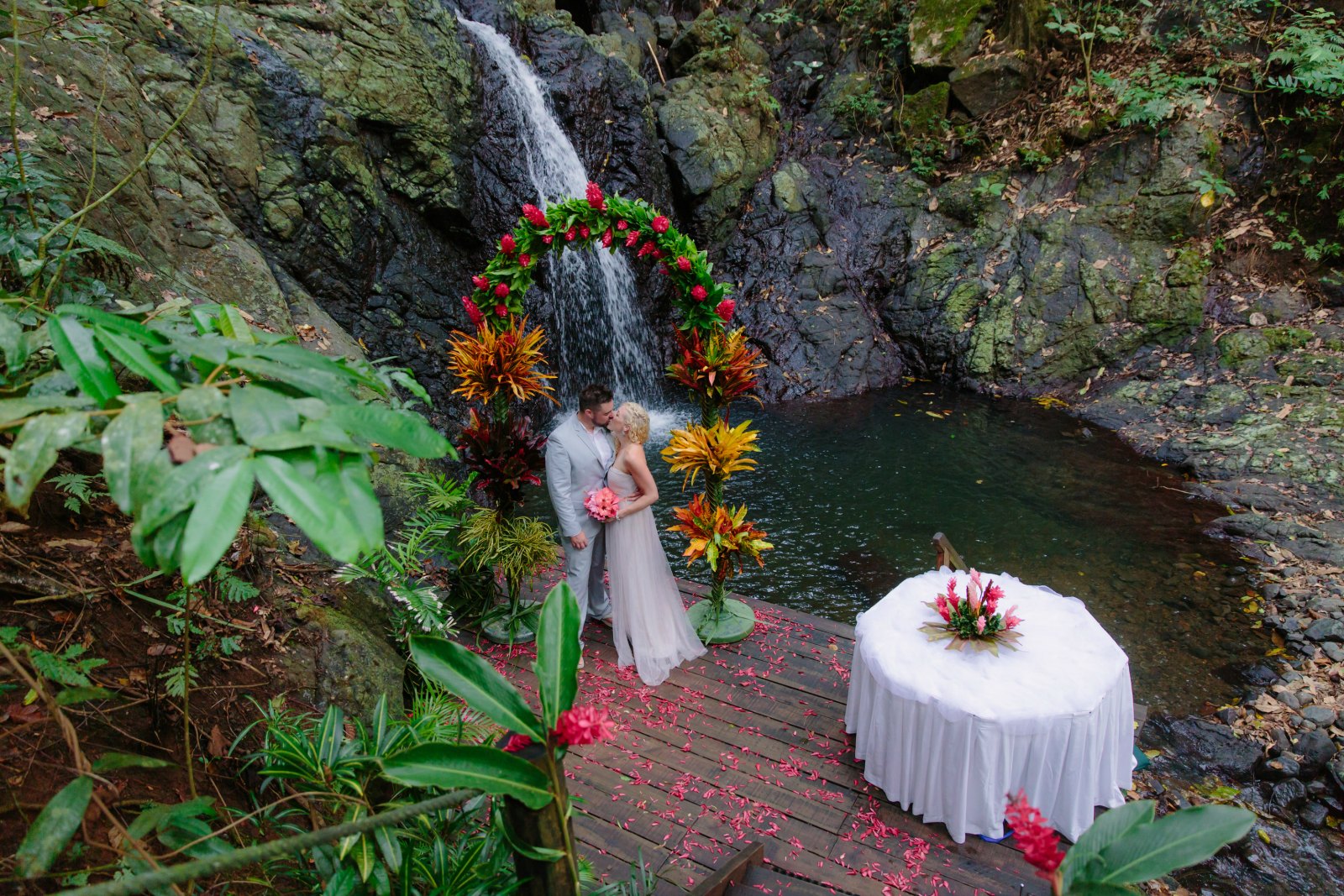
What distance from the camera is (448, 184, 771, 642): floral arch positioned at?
16.0ft

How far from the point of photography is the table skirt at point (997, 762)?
344 cm

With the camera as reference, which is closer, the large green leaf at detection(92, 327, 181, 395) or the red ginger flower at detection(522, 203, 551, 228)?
the large green leaf at detection(92, 327, 181, 395)

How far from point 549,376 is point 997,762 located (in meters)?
3.38

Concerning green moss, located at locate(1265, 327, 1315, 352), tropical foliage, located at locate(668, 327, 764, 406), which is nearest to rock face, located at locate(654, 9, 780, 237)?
green moss, located at locate(1265, 327, 1315, 352)

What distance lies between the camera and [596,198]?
482 centimetres

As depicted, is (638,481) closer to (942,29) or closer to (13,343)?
(13,343)

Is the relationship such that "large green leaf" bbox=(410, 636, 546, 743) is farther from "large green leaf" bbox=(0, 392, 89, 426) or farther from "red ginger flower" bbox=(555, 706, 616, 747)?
"large green leaf" bbox=(0, 392, 89, 426)

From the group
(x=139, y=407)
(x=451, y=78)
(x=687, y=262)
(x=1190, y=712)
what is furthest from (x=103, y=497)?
(x=451, y=78)

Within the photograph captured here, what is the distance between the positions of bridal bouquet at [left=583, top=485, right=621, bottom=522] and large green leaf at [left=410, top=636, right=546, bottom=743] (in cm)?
322

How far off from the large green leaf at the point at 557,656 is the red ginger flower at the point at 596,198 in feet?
12.4

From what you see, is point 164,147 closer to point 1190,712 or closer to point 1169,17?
point 1190,712

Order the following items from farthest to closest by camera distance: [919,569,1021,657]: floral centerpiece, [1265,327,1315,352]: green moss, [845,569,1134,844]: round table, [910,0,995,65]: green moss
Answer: [910,0,995,65]: green moss < [1265,327,1315,352]: green moss < [919,569,1021,657]: floral centerpiece < [845,569,1134,844]: round table

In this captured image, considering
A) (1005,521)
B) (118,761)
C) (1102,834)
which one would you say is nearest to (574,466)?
(118,761)

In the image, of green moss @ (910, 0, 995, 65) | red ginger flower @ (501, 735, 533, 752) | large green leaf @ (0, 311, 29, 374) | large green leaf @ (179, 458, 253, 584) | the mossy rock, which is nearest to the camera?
large green leaf @ (179, 458, 253, 584)
